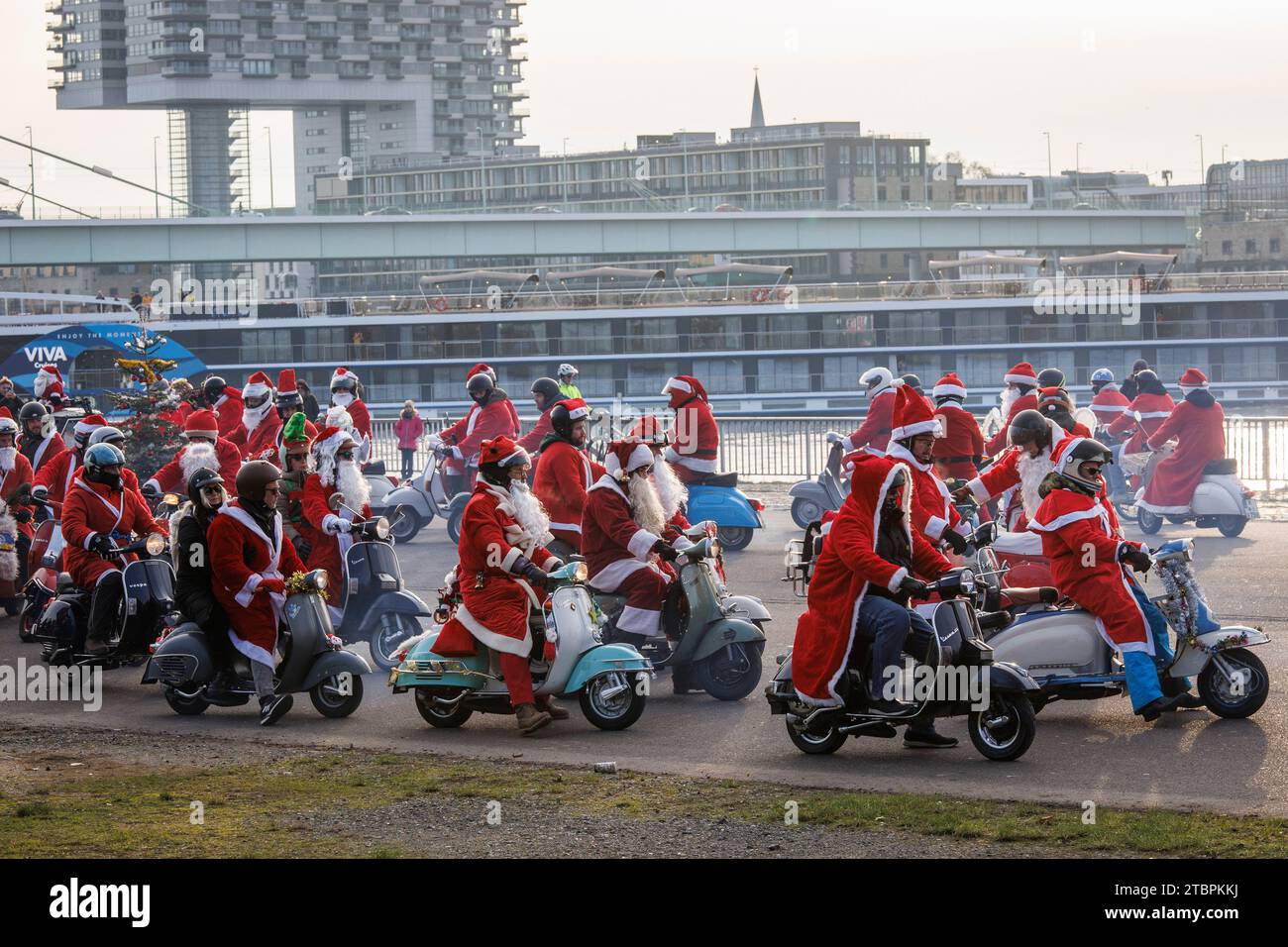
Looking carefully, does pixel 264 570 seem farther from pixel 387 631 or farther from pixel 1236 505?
pixel 1236 505

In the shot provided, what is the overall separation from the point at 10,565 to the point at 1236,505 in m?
12.4

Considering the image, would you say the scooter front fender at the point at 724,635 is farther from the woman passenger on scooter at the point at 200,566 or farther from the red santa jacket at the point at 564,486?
the woman passenger on scooter at the point at 200,566

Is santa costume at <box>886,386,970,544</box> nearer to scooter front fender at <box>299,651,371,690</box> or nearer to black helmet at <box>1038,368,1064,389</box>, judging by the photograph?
scooter front fender at <box>299,651,371,690</box>

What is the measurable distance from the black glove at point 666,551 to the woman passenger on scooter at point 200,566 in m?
2.64

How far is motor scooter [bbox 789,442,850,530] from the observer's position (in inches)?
840

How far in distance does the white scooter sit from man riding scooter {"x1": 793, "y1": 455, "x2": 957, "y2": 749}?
11.2 meters

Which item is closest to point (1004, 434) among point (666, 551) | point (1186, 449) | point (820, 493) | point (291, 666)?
point (1186, 449)

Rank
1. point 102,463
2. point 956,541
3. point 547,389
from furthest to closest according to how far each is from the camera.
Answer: point 547,389
point 102,463
point 956,541

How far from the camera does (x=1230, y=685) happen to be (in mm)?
10125

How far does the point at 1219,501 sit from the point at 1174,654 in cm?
998

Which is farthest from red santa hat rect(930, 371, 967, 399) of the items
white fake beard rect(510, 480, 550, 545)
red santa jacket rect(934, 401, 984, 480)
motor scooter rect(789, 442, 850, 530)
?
white fake beard rect(510, 480, 550, 545)

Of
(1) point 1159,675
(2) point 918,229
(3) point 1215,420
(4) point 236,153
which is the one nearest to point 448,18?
(4) point 236,153

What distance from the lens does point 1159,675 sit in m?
10.3

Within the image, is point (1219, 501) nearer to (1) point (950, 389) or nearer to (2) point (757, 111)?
(1) point (950, 389)
